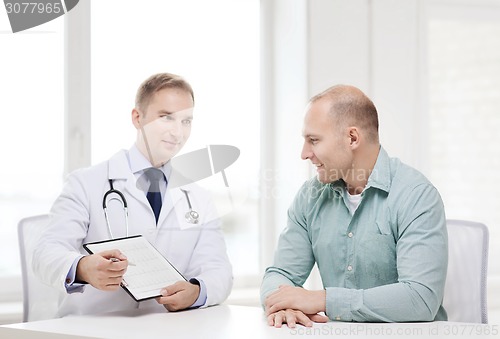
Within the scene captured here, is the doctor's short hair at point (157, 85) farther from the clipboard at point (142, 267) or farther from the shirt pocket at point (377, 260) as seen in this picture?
the shirt pocket at point (377, 260)

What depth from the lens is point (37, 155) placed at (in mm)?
3078

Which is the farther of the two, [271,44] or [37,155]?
[271,44]

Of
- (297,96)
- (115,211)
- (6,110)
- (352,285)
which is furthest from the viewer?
(297,96)

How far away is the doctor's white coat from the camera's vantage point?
217 centimetres

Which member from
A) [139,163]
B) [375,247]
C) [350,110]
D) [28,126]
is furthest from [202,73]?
[375,247]

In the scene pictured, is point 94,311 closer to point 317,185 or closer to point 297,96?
point 317,185

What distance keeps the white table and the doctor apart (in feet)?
0.53

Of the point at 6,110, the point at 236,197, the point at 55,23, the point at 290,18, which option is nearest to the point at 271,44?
the point at 290,18

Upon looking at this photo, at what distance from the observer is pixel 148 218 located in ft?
7.36

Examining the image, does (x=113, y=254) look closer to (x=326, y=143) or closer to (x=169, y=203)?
(x=169, y=203)

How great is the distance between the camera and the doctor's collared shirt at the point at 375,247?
182 centimetres

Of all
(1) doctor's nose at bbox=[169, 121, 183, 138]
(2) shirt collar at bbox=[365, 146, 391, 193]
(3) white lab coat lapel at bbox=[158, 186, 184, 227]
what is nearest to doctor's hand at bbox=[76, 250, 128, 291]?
(3) white lab coat lapel at bbox=[158, 186, 184, 227]

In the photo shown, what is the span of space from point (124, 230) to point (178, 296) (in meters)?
0.33

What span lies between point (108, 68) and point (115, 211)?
1.14 metres
